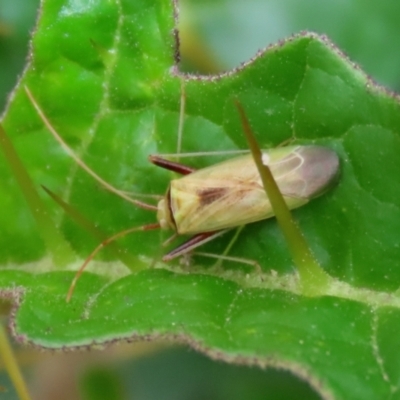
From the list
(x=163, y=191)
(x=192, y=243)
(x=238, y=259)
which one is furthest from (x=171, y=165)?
(x=238, y=259)

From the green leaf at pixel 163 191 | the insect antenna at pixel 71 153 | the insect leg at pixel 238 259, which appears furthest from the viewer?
the insect antenna at pixel 71 153

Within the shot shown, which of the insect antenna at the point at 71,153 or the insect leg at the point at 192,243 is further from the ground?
the insect antenna at the point at 71,153

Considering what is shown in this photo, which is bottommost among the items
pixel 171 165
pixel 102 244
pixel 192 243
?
pixel 192 243

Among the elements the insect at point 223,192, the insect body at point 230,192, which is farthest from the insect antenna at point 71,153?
the insect body at point 230,192

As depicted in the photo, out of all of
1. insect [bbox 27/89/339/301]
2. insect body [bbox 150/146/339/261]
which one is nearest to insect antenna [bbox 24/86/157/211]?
insect [bbox 27/89/339/301]

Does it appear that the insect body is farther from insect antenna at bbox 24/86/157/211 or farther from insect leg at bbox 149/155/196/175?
insect antenna at bbox 24/86/157/211

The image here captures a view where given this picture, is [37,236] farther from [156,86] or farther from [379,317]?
[379,317]

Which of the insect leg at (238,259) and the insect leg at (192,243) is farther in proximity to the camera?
the insect leg at (192,243)

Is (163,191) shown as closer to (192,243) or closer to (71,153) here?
(192,243)

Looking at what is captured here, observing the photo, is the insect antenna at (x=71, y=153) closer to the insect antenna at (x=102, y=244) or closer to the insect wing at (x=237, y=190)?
the insect antenna at (x=102, y=244)
